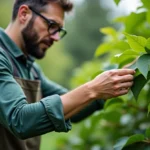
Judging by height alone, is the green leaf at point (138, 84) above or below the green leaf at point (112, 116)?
above

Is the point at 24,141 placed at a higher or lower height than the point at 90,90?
lower

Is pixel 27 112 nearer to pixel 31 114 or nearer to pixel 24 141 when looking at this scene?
pixel 31 114

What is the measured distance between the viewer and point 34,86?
2.80 metres

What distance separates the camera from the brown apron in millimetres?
2529

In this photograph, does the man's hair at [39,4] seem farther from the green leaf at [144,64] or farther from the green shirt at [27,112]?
the green leaf at [144,64]

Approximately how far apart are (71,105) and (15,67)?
72 centimetres

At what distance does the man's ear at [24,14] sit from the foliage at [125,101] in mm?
510

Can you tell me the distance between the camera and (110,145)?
11.1 ft

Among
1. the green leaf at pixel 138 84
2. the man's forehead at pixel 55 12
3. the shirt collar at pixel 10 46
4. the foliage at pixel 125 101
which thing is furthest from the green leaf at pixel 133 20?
the shirt collar at pixel 10 46

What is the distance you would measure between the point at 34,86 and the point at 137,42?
42.6 inches

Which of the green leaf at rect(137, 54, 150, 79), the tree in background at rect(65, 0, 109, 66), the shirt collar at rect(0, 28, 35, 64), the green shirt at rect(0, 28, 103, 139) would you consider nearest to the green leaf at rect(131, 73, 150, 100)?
the green leaf at rect(137, 54, 150, 79)

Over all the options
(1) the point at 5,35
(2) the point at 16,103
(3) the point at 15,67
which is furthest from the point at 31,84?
(2) the point at 16,103

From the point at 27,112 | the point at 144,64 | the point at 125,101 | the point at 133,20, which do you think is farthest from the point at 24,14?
the point at 144,64

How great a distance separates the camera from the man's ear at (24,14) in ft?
9.27
